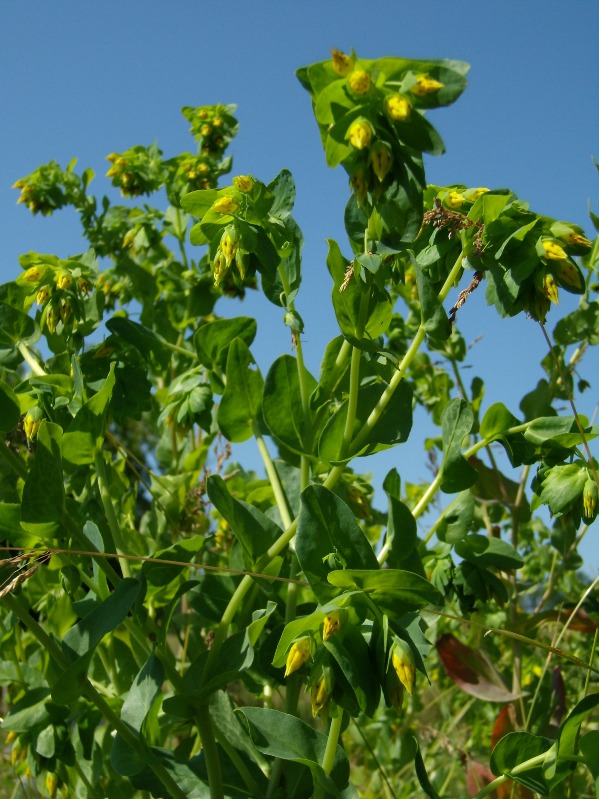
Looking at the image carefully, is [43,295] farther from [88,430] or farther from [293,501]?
[293,501]

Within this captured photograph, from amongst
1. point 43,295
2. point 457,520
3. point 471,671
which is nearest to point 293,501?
point 457,520

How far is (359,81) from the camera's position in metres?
1.45

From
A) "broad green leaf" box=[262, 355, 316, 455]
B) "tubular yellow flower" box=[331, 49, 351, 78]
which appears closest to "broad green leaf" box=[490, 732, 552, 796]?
"broad green leaf" box=[262, 355, 316, 455]

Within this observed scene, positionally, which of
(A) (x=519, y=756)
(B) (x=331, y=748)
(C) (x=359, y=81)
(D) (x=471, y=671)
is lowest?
(D) (x=471, y=671)

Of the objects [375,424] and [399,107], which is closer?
[399,107]

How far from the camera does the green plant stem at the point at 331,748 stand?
1.61m

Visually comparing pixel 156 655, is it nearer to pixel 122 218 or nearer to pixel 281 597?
pixel 281 597

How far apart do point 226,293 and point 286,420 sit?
126 centimetres

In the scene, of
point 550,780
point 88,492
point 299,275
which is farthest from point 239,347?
point 550,780

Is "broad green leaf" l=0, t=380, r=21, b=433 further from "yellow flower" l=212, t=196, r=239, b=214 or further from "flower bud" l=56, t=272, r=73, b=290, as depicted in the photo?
"yellow flower" l=212, t=196, r=239, b=214

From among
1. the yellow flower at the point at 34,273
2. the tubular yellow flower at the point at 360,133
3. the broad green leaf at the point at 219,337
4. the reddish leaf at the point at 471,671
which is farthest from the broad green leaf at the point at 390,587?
the reddish leaf at the point at 471,671

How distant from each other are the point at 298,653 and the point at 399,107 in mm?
948

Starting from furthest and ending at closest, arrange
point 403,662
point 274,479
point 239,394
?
1. point 239,394
2. point 274,479
3. point 403,662

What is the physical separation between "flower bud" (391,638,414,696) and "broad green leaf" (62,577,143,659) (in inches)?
20.9
